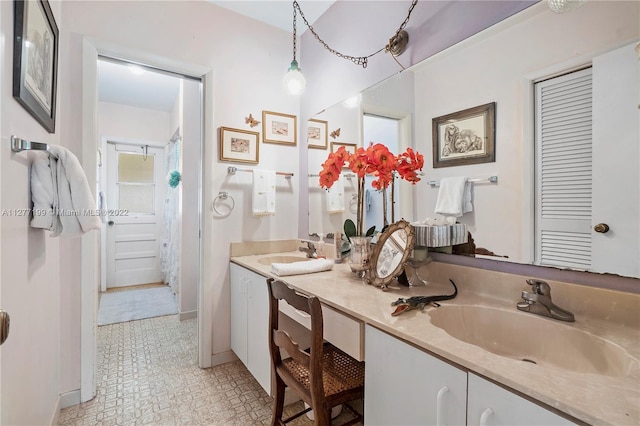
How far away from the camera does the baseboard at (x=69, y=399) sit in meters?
1.74

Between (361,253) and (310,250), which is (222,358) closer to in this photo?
(310,250)

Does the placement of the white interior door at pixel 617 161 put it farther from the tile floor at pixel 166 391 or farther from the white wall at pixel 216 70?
the white wall at pixel 216 70

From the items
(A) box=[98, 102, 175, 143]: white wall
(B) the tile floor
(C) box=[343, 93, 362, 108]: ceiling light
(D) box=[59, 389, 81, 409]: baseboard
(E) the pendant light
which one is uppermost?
(A) box=[98, 102, 175, 143]: white wall

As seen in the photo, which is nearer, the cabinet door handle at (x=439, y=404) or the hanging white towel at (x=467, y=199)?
the cabinet door handle at (x=439, y=404)

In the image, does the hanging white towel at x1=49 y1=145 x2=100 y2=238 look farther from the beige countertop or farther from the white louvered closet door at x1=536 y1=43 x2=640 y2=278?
the white louvered closet door at x1=536 y1=43 x2=640 y2=278

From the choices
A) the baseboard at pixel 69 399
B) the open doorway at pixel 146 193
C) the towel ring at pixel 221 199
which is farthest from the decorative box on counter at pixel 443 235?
the open doorway at pixel 146 193

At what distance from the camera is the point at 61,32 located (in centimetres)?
173

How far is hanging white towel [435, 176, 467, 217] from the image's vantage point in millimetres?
1321

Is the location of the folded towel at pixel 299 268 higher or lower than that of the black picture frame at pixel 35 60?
lower

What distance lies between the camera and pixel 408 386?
0.85 meters

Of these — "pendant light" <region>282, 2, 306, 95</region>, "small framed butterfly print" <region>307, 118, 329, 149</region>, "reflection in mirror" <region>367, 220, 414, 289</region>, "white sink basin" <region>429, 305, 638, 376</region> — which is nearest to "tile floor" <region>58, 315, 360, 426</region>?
"reflection in mirror" <region>367, 220, 414, 289</region>

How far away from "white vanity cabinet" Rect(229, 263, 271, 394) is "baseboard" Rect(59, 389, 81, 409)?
35.8 inches

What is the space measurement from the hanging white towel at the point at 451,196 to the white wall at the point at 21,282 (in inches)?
60.9

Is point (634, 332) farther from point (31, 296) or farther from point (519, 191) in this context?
point (31, 296)
